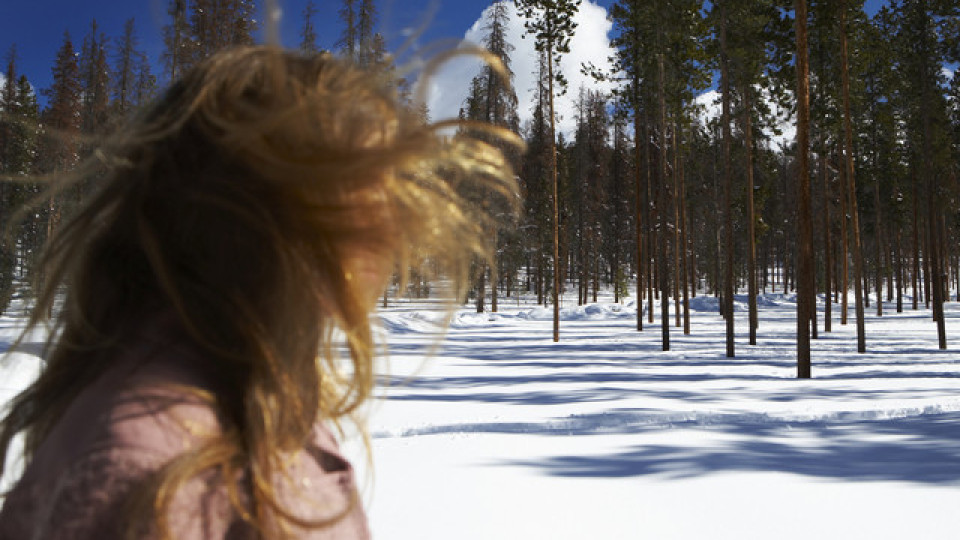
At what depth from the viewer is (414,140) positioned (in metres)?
0.87

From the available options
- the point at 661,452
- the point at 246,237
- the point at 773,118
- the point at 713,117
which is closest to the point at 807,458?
the point at 661,452

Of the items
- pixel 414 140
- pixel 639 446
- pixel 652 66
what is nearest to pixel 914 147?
pixel 652 66

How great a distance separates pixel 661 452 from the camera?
579cm

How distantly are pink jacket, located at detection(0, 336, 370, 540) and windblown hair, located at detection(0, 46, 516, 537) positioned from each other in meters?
0.03

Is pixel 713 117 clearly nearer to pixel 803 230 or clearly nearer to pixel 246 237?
pixel 803 230

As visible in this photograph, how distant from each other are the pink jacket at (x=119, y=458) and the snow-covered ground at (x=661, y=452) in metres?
0.44

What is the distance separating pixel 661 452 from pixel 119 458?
572 cm

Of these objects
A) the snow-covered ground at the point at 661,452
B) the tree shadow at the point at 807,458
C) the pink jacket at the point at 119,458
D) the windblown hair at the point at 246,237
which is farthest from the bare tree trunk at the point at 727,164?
the pink jacket at the point at 119,458

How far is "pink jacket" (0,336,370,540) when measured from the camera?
0.61 meters

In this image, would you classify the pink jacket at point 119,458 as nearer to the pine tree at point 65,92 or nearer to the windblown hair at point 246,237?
the windblown hair at point 246,237

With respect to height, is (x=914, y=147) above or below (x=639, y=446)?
above

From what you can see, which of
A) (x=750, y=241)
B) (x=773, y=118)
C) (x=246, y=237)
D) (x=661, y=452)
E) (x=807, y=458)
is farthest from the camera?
(x=773, y=118)

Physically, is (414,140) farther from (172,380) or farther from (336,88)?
(172,380)

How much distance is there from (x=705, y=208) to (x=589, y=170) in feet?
43.9
